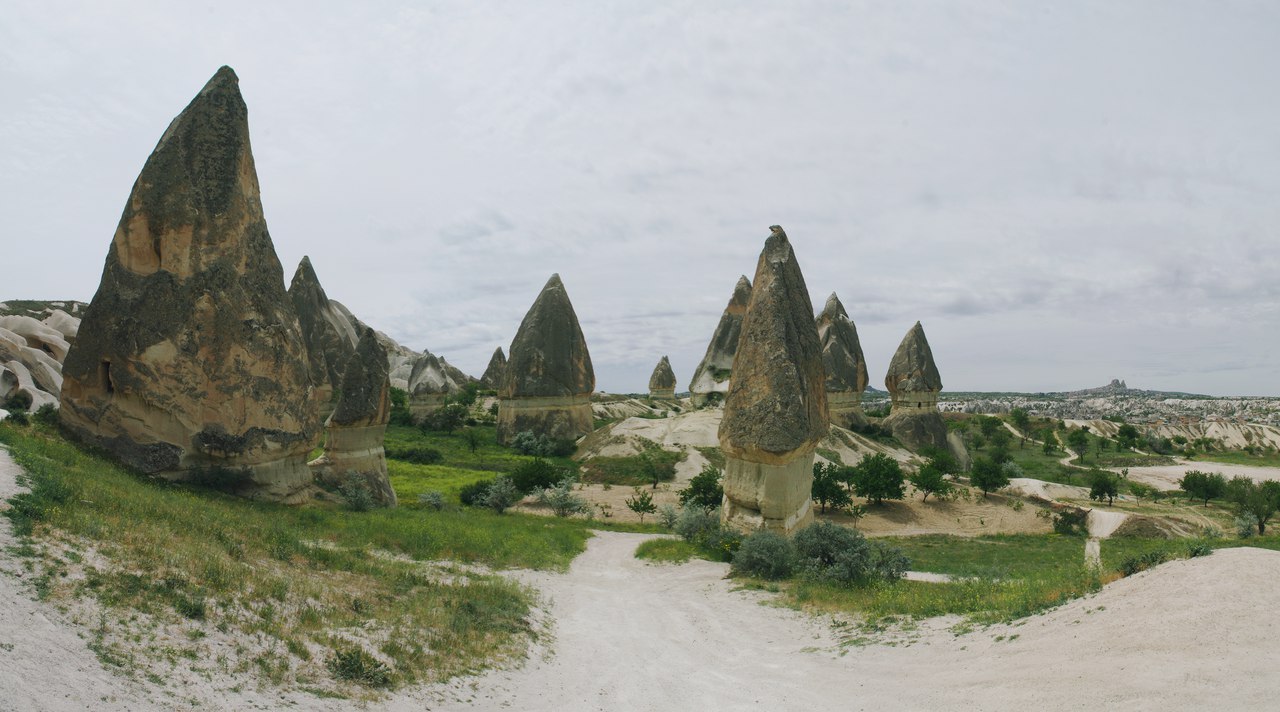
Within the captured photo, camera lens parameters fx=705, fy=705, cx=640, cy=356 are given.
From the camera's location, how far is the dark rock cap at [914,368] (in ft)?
131

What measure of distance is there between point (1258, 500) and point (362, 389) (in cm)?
2471

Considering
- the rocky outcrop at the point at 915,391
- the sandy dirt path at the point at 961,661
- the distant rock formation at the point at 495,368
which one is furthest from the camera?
the distant rock formation at the point at 495,368

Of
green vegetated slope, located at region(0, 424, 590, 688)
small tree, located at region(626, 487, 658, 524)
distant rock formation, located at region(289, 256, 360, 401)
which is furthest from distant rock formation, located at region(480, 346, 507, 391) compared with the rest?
green vegetated slope, located at region(0, 424, 590, 688)

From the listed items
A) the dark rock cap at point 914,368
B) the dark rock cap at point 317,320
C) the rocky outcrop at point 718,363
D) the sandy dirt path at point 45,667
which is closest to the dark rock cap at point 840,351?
the dark rock cap at point 914,368

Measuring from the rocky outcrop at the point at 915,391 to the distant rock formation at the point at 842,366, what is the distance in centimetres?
176

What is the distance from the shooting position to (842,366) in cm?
4003

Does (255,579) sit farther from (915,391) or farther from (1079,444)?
(1079,444)

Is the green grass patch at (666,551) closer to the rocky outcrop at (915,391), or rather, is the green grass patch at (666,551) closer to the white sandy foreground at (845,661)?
the white sandy foreground at (845,661)

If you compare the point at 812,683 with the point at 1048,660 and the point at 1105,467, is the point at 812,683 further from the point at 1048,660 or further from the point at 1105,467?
the point at 1105,467

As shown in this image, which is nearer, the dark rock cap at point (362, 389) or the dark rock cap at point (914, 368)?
the dark rock cap at point (362, 389)

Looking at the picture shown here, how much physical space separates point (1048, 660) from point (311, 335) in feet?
76.0

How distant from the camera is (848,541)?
11.0 metres

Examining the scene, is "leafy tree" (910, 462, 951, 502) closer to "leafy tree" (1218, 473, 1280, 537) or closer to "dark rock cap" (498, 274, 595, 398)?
"leafy tree" (1218, 473, 1280, 537)

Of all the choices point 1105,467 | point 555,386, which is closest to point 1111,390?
point 1105,467
